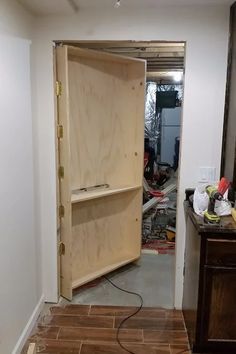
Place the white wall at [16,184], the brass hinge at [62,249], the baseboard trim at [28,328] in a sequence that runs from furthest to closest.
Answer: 1. the brass hinge at [62,249]
2. the baseboard trim at [28,328]
3. the white wall at [16,184]

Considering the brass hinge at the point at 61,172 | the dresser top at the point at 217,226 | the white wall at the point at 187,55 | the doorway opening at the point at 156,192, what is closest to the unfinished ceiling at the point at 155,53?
the doorway opening at the point at 156,192

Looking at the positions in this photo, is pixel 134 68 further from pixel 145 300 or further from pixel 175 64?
pixel 145 300

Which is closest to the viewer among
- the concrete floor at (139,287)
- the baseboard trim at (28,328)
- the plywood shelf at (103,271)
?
the baseboard trim at (28,328)

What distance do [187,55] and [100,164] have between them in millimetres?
1231

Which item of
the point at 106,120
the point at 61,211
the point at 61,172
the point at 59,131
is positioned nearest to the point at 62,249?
the point at 61,211

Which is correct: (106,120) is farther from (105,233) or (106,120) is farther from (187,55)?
(105,233)

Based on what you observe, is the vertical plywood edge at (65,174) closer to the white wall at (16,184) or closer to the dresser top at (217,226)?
the white wall at (16,184)

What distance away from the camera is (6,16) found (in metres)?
1.85

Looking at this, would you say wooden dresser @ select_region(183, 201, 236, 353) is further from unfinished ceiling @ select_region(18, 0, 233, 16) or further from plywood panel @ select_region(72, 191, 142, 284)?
unfinished ceiling @ select_region(18, 0, 233, 16)

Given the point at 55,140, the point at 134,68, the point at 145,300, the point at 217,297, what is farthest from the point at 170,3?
the point at 145,300

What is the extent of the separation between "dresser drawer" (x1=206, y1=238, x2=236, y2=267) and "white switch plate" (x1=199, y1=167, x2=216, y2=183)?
2.15 feet

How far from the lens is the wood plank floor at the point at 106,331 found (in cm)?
220

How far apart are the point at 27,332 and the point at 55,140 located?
1.39 meters

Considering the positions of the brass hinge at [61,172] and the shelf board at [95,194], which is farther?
the shelf board at [95,194]
